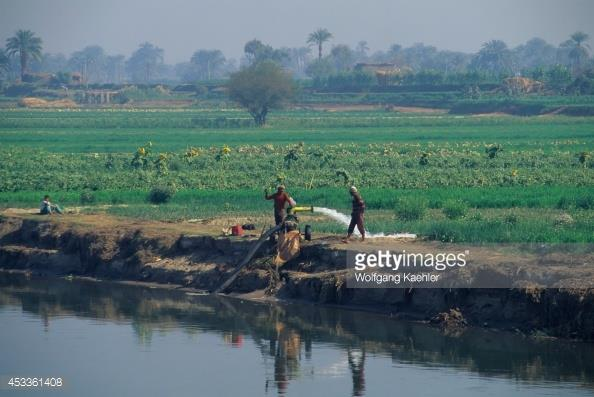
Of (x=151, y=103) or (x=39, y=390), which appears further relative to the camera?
(x=151, y=103)

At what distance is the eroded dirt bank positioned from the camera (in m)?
22.2

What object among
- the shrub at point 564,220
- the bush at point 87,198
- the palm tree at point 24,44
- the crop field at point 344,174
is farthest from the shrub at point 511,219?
the palm tree at point 24,44

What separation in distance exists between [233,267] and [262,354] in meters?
5.90

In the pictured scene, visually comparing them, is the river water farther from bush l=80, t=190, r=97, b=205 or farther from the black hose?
bush l=80, t=190, r=97, b=205

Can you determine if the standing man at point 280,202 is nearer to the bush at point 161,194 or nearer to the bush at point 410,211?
the bush at point 410,211

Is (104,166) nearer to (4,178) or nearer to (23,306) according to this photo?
(4,178)

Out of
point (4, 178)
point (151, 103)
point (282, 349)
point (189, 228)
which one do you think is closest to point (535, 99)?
point (151, 103)

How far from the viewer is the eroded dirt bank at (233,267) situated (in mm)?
22250

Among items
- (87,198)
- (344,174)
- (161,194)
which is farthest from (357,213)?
(344,174)

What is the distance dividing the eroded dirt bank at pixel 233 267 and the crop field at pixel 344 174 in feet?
7.89

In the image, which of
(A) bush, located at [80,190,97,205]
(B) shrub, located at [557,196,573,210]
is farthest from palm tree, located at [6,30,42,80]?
(B) shrub, located at [557,196,573,210]

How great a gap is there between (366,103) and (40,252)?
94.8m

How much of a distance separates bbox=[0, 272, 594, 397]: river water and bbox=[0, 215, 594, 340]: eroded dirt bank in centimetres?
42

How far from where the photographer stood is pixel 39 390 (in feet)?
62.3
